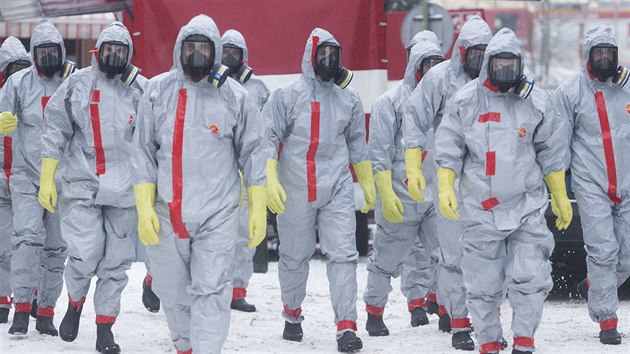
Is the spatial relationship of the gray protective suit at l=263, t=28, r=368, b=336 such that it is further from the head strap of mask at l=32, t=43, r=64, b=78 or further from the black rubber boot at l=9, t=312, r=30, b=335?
the black rubber boot at l=9, t=312, r=30, b=335

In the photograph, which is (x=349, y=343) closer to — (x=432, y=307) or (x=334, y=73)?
(x=334, y=73)

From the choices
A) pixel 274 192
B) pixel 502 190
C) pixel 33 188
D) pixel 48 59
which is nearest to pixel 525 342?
pixel 502 190

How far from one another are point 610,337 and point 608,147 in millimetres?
1260

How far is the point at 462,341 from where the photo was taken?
29.3ft

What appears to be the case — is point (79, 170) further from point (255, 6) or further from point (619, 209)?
point (255, 6)

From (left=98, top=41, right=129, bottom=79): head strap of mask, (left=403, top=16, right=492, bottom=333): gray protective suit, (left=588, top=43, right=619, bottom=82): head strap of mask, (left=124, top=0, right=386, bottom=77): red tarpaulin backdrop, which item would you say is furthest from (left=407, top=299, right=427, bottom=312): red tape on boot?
(left=124, top=0, right=386, bottom=77): red tarpaulin backdrop

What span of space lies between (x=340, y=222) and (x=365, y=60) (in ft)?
13.8

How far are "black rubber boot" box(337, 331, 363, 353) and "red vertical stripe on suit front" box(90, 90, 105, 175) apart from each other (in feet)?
6.07

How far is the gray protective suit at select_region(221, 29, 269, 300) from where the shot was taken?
34.9 ft

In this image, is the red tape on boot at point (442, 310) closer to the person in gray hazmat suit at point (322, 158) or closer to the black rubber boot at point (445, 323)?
the black rubber boot at point (445, 323)

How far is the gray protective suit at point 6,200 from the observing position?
32.7 feet

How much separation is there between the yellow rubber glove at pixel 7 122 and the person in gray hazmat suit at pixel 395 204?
243 cm

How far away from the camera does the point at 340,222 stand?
360 inches

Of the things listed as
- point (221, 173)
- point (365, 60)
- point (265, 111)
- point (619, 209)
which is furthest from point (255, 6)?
point (221, 173)
